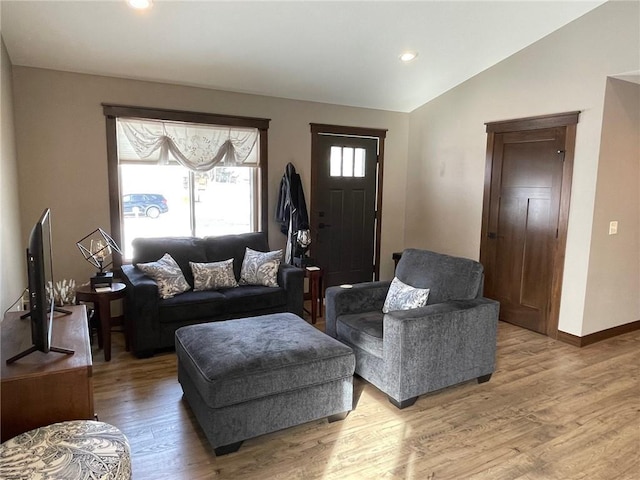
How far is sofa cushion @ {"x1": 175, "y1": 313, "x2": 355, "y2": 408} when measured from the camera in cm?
227

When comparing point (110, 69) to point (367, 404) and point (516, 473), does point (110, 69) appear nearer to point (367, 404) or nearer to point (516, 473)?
point (367, 404)

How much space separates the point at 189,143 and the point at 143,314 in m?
1.86

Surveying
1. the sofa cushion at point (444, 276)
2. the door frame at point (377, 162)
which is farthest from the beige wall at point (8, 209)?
the door frame at point (377, 162)

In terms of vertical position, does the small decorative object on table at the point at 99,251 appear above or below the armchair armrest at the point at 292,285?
above

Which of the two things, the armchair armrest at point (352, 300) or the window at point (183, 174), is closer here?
the armchair armrest at point (352, 300)

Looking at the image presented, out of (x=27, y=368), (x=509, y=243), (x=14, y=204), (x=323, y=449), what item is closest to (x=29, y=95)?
(x=14, y=204)

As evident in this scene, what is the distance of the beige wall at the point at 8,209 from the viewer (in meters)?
2.74

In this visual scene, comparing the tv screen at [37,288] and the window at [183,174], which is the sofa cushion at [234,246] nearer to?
the window at [183,174]

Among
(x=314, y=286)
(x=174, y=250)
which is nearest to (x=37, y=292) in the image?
(x=174, y=250)

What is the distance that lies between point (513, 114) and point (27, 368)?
14.8 ft

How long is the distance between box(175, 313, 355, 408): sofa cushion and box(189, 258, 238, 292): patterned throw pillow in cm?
116

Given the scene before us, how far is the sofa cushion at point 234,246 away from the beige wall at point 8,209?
1551mm

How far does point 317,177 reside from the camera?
5191mm

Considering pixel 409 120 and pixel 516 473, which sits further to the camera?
pixel 409 120
